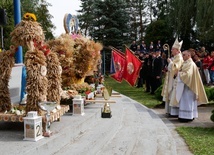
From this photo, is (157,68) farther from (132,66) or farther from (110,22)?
(110,22)

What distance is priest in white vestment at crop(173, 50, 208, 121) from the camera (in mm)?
7914

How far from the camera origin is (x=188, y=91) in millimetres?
8008

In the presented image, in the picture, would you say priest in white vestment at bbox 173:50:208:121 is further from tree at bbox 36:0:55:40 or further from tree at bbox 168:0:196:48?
tree at bbox 36:0:55:40

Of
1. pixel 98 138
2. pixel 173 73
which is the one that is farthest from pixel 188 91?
pixel 98 138

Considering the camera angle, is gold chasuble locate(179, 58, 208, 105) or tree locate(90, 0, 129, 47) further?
tree locate(90, 0, 129, 47)

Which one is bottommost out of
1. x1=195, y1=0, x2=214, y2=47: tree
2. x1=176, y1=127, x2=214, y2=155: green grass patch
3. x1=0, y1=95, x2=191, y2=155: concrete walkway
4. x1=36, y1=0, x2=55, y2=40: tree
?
x1=176, y1=127, x2=214, y2=155: green grass patch

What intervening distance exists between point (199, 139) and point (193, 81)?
2.13 meters

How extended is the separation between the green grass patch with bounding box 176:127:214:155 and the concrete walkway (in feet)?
0.46

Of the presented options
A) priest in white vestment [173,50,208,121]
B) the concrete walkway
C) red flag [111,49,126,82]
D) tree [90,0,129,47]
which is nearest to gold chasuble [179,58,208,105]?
priest in white vestment [173,50,208,121]

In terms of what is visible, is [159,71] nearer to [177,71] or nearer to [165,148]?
[177,71]

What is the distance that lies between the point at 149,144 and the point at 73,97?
2.43 m

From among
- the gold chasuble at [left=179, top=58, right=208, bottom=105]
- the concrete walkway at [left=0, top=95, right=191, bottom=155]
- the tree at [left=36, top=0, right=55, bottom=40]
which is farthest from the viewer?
the tree at [left=36, top=0, right=55, bottom=40]

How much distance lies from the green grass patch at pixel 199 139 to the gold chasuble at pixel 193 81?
1.07 m

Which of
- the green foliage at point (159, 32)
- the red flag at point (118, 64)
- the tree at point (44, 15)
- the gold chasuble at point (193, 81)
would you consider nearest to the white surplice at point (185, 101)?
the gold chasuble at point (193, 81)
